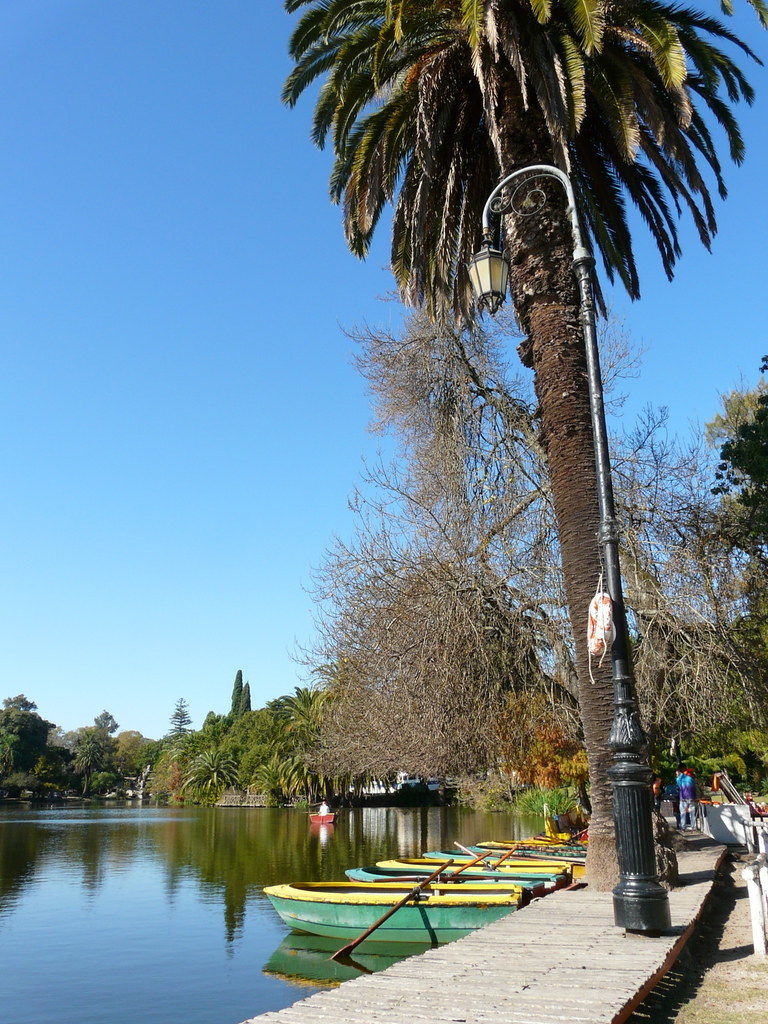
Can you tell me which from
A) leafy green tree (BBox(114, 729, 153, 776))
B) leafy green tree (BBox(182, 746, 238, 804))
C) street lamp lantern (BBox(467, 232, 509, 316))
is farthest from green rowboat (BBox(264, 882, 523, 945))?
leafy green tree (BBox(114, 729, 153, 776))

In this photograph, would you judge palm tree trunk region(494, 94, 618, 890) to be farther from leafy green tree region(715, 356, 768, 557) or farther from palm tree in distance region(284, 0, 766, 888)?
leafy green tree region(715, 356, 768, 557)

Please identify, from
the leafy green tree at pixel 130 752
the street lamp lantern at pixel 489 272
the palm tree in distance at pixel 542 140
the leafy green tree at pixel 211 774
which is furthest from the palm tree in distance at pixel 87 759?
the street lamp lantern at pixel 489 272

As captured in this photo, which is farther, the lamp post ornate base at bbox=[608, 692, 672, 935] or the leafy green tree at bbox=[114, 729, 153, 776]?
the leafy green tree at bbox=[114, 729, 153, 776]

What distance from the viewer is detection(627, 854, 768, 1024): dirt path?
6.21 meters

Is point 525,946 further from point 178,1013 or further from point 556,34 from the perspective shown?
point 556,34

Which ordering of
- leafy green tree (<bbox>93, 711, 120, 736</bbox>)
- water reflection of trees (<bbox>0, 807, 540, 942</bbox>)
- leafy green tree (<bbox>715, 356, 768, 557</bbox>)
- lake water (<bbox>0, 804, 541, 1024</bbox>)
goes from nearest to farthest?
lake water (<bbox>0, 804, 541, 1024</bbox>), leafy green tree (<bbox>715, 356, 768, 557</bbox>), water reflection of trees (<bbox>0, 807, 540, 942</bbox>), leafy green tree (<bbox>93, 711, 120, 736</bbox>)

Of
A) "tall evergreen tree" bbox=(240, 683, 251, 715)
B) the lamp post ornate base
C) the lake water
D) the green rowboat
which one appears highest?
"tall evergreen tree" bbox=(240, 683, 251, 715)

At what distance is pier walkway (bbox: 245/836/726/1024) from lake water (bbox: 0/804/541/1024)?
20.1 ft

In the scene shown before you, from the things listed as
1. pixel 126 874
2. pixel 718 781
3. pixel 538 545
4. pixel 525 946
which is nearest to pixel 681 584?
pixel 538 545

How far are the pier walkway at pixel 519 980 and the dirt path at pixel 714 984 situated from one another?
318 millimetres

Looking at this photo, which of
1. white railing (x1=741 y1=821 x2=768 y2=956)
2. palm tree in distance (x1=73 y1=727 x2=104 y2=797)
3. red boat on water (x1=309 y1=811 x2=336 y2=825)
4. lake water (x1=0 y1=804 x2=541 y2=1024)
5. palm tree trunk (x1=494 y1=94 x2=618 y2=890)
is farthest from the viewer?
palm tree in distance (x1=73 y1=727 x2=104 y2=797)

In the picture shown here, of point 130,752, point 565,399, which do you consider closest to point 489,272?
point 565,399

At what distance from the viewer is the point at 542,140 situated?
13414mm

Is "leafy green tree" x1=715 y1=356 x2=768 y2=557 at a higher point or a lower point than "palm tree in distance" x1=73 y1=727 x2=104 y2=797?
higher
